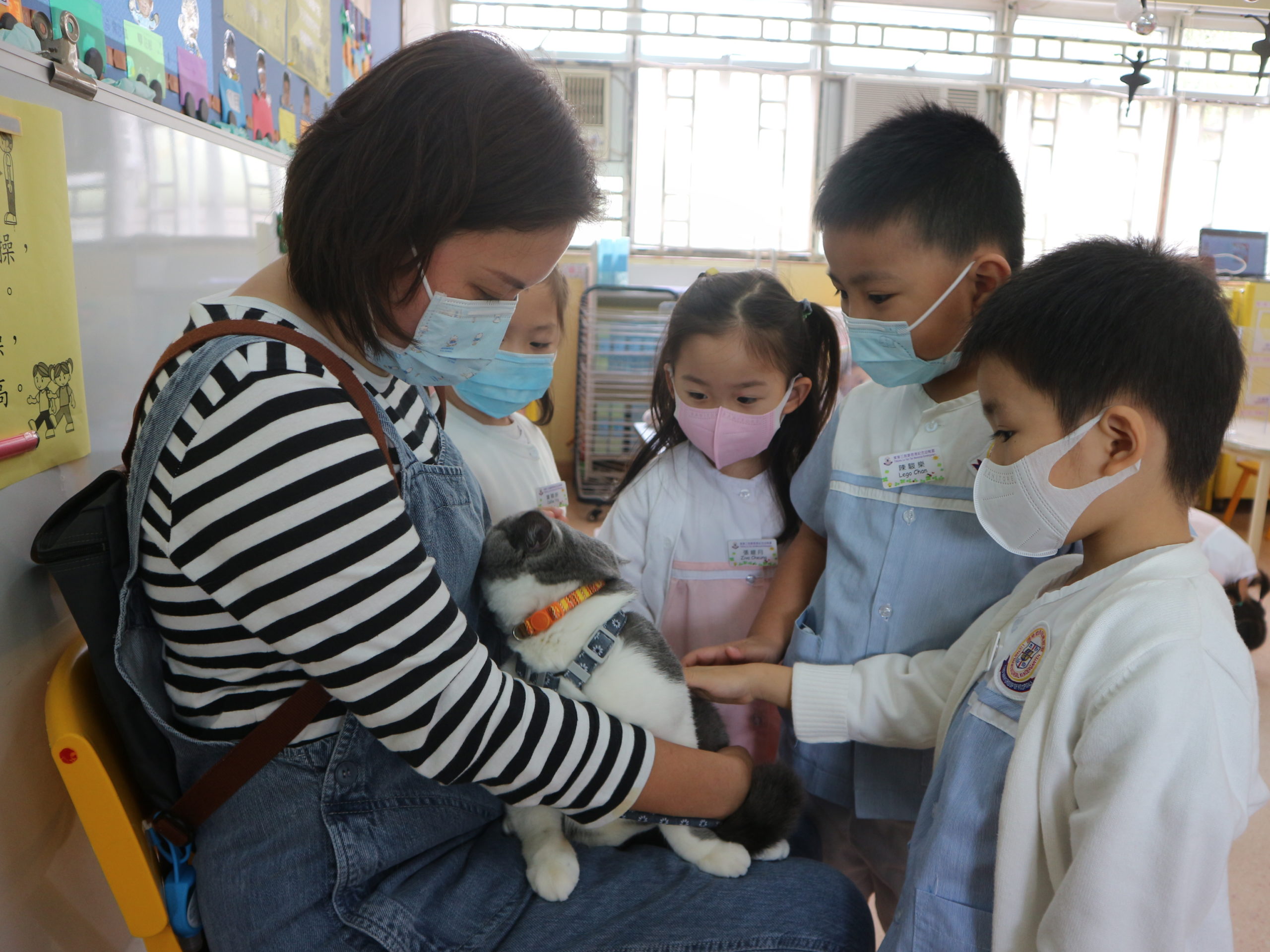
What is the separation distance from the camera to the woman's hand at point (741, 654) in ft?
4.29

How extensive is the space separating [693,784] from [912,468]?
0.57 metres

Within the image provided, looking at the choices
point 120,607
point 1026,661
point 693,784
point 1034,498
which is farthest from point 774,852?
point 120,607

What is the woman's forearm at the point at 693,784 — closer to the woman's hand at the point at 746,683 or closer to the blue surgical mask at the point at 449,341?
the woman's hand at the point at 746,683

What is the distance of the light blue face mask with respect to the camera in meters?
1.21

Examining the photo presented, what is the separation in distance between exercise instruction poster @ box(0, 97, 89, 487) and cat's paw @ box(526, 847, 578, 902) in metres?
0.75

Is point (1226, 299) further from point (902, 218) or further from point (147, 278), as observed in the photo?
point (147, 278)

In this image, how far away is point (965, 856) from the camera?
90 cm

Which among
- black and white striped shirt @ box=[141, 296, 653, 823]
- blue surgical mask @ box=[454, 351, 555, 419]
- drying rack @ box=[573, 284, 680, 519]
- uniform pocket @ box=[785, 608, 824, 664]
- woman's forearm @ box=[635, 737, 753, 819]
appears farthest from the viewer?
drying rack @ box=[573, 284, 680, 519]

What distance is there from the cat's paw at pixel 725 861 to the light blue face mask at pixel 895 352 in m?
0.73

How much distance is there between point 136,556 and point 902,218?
1079mm

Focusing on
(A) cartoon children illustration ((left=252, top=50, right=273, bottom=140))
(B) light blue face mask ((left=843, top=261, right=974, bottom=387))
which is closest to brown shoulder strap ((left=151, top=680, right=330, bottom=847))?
(B) light blue face mask ((left=843, top=261, right=974, bottom=387))

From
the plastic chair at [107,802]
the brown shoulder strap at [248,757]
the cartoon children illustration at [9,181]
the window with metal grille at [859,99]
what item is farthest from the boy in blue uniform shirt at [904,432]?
the window with metal grille at [859,99]

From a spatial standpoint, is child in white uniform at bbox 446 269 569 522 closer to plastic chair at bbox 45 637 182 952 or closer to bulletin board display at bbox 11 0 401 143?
bulletin board display at bbox 11 0 401 143

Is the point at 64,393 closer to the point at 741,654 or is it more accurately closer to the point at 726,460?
the point at 741,654
